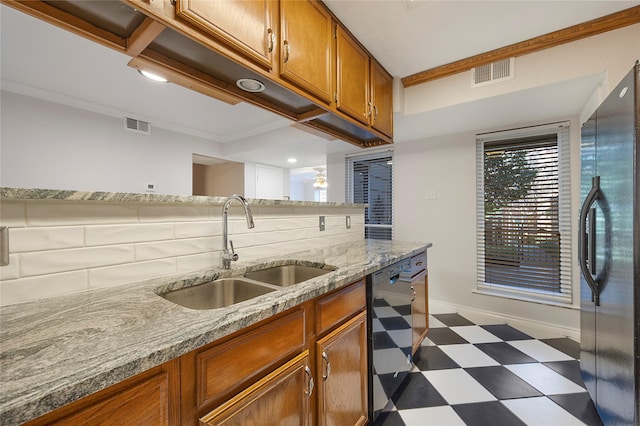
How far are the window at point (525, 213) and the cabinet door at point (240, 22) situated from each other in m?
2.60

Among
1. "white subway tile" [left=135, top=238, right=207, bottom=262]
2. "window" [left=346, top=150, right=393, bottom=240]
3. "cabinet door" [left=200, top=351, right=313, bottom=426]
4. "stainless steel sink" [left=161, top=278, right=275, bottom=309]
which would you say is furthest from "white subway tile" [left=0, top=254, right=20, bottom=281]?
"window" [left=346, top=150, right=393, bottom=240]

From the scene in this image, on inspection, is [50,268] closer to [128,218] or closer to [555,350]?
[128,218]

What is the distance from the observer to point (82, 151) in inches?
100

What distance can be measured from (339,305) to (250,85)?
117cm

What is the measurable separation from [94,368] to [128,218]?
2.21ft

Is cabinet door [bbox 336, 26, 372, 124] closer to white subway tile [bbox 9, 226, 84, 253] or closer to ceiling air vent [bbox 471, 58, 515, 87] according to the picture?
ceiling air vent [bbox 471, 58, 515, 87]

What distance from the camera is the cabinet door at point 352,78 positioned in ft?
5.64

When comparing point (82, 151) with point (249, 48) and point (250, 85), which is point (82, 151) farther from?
point (249, 48)

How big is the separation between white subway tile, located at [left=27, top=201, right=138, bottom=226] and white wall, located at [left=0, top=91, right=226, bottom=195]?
7.46 ft

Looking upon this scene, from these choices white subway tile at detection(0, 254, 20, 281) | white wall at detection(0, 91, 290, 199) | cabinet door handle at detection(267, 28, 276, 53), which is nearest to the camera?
white subway tile at detection(0, 254, 20, 281)

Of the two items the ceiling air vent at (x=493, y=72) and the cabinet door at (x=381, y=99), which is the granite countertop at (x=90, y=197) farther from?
the ceiling air vent at (x=493, y=72)

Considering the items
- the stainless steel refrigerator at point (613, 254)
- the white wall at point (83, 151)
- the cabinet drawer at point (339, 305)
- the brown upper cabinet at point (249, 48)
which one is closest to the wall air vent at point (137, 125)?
the white wall at point (83, 151)

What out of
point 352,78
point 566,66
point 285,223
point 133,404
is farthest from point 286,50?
point 566,66

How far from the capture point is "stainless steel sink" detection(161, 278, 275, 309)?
102cm
